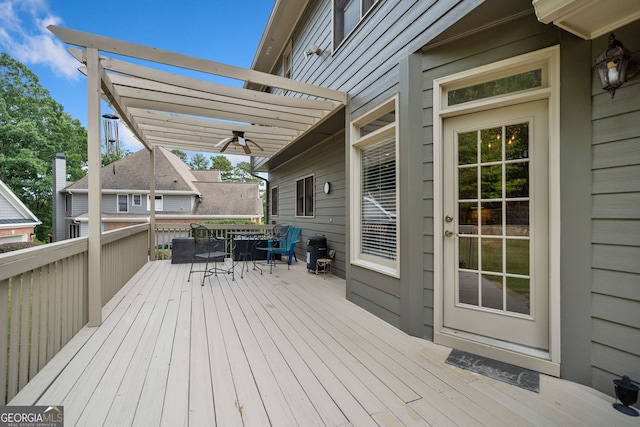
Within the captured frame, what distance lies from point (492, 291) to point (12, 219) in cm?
1745

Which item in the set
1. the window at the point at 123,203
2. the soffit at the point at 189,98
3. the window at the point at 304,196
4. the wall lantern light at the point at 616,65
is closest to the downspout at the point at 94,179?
the soffit at the point at 189,98

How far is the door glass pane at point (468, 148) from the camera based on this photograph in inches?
96.2

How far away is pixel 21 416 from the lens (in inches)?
61.7

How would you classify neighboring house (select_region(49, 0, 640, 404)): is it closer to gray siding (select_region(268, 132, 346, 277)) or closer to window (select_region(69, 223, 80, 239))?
gray siding (select_region(268, 132, 346, 277))

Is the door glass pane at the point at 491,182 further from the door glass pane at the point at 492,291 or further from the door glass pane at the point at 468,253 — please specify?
the door glass pane at the point at 492,291

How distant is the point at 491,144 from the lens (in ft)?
7.75

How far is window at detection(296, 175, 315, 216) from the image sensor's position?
22.3 ft

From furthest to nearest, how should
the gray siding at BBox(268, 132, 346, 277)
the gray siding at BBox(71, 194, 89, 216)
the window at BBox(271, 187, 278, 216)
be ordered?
the gray siding at BBox(71, 194, 89, 216) → the window at BBox(271, 187, 278, 216) → the gray siding at BBox(268, 132, 346, 277)

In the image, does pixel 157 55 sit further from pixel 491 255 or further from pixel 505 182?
pixel 491 255

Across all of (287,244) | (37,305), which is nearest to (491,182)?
(37,305)

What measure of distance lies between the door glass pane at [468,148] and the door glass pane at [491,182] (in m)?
0.13

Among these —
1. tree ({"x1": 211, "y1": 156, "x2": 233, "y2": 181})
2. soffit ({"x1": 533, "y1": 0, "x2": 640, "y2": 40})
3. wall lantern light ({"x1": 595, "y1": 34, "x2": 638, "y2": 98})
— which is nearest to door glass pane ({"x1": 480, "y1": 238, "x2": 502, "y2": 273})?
wall lantern light ({"x1": 595, "y1": 34, "x2": 638, "y2": 98})

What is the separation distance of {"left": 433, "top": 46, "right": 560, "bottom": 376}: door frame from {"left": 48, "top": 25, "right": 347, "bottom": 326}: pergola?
174 centimetres

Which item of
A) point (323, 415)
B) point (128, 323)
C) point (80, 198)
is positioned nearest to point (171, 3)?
point (80, 198)
